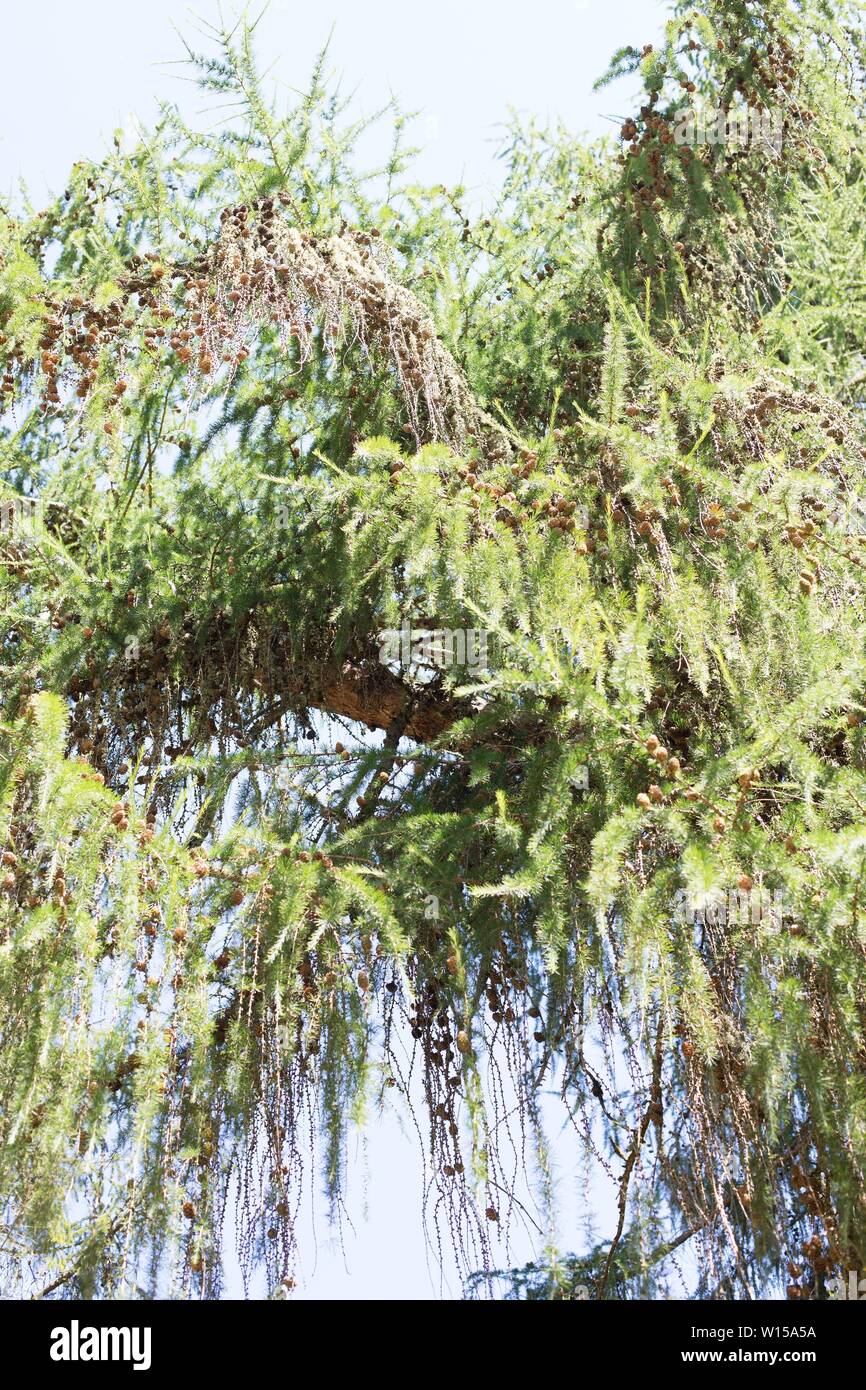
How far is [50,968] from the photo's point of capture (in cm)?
251

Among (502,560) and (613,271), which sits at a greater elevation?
(613,271)

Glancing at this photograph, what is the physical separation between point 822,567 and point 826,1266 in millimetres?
1402

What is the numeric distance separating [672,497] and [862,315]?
1765mm

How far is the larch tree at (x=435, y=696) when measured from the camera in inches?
A: 98.7

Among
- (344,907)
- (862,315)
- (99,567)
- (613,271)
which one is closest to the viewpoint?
(344,907)

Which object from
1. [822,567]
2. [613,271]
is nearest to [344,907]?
[822,567]

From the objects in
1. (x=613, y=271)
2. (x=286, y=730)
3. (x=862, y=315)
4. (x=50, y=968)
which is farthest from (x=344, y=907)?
(x=862, y=315)

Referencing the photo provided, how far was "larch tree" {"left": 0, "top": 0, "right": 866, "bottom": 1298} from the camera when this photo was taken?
2508 millimetres

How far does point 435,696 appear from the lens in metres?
3.73

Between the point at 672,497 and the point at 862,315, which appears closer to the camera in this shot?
the point at 672,497
